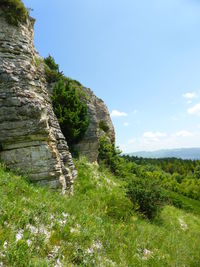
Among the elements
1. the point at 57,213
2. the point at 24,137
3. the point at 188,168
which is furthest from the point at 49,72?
the point at 188,168

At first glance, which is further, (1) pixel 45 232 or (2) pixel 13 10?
(2) pixel 13 10

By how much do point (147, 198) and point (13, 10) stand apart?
1405 cm

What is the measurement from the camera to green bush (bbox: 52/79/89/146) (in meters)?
15.1

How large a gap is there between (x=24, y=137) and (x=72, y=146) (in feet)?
29.5

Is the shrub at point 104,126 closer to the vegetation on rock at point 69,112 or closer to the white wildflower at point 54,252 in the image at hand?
the vegetation on rock at point 69,112

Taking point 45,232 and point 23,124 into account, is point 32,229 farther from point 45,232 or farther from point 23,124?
point 23,124

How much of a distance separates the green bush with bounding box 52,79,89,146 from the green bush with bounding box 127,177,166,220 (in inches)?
287

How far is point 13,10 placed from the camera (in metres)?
9.47

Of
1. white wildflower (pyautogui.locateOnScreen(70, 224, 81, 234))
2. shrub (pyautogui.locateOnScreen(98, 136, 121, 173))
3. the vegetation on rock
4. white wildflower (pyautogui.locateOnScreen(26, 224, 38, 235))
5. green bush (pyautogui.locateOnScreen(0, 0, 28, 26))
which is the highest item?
green bush (pyautogui.locateOnScreen(0, 0, 28, 26))

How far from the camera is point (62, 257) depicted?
3.74 meters

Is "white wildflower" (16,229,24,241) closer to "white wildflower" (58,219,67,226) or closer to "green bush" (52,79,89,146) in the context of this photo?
"white wildflower" (58,219,67,226)

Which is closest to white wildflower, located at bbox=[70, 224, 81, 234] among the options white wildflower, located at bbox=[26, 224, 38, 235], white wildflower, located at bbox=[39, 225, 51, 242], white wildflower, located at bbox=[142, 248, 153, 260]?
white wildflower, located at bbox=[39, 225, 51, 242]

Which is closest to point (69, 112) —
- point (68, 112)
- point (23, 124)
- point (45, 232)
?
point (68, 112)

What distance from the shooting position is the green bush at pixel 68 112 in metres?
15.1
